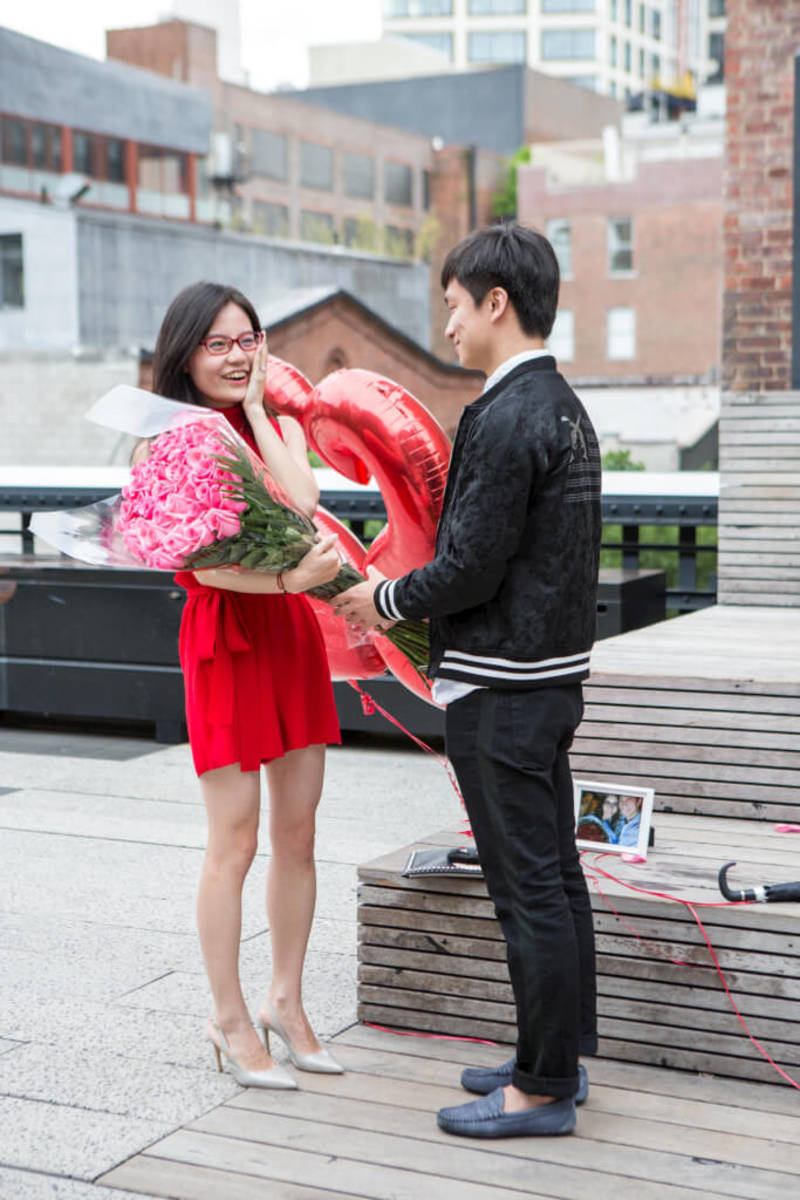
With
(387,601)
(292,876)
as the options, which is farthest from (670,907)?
(387,601)

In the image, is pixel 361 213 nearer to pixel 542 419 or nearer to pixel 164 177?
pixel 164 177

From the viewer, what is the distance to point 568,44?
113m

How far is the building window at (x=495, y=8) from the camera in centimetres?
11356

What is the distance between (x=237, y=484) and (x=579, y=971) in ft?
4.00

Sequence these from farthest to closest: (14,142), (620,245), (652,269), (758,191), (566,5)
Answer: (566,5) → (620,245) → (652,269) → (14,142) → (758,191)

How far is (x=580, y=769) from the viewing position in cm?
436

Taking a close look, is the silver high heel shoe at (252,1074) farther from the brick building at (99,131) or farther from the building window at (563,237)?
the building window at (563,237)

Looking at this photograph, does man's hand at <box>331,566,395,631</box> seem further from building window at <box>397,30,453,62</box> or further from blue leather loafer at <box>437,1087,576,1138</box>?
building window at <box>397,30,453,62</box>

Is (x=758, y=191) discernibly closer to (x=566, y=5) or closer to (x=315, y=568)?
(x=315, y=568)

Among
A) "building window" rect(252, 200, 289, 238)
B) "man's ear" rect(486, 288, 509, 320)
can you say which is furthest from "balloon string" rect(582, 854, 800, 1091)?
"building window" rect(252, 200, 289, 238)

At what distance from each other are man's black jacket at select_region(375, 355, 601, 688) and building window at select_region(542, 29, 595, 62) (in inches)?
4577

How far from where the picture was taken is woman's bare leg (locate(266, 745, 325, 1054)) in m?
3.47

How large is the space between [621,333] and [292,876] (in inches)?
2077

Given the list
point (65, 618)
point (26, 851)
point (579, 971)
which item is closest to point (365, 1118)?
point (579, 971)
